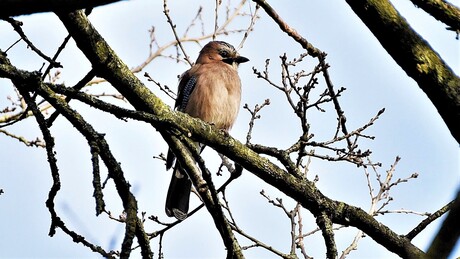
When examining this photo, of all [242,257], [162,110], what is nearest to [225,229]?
[242,257]

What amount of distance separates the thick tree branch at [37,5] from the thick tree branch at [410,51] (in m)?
1.48

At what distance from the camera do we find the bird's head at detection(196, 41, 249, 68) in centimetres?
846

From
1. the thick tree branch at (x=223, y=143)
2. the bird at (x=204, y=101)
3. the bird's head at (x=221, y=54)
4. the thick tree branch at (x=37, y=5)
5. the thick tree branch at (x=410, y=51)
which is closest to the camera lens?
the thick tree branch at (x=37, y=5)

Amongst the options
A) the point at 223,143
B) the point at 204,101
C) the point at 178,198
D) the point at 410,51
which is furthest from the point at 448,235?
the point at 204,101

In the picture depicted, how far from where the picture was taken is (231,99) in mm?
7707

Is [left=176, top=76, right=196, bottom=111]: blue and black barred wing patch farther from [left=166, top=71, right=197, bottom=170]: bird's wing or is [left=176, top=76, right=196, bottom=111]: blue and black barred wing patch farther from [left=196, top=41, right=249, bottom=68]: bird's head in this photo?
[left=196, top=41, right=249, bottom=68]: bird's head

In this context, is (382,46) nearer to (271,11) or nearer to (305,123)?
(271,11)

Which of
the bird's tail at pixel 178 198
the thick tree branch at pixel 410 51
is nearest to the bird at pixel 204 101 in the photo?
the bird's tail at pixel 178 198

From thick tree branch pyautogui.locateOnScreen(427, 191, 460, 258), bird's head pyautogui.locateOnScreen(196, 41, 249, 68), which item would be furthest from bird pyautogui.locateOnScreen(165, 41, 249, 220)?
thick tree branch pyautogui.locateOnScreen(427, 191, 460, 258)

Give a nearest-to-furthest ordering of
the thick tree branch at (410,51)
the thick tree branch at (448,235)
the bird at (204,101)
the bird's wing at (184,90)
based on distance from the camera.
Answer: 1. the thick tree branch at (448,235)
2. the thick tree branch at (410,51)
3. the bird at (204,101)
4. the bird's wing at (184,90)

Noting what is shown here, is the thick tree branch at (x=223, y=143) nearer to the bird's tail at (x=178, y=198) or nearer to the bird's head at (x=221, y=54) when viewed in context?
the bird's tail at (x=178, y=198)

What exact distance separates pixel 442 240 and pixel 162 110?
297 centimetres

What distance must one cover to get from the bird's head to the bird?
0.21 meters

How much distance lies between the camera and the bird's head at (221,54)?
27.8 ft
